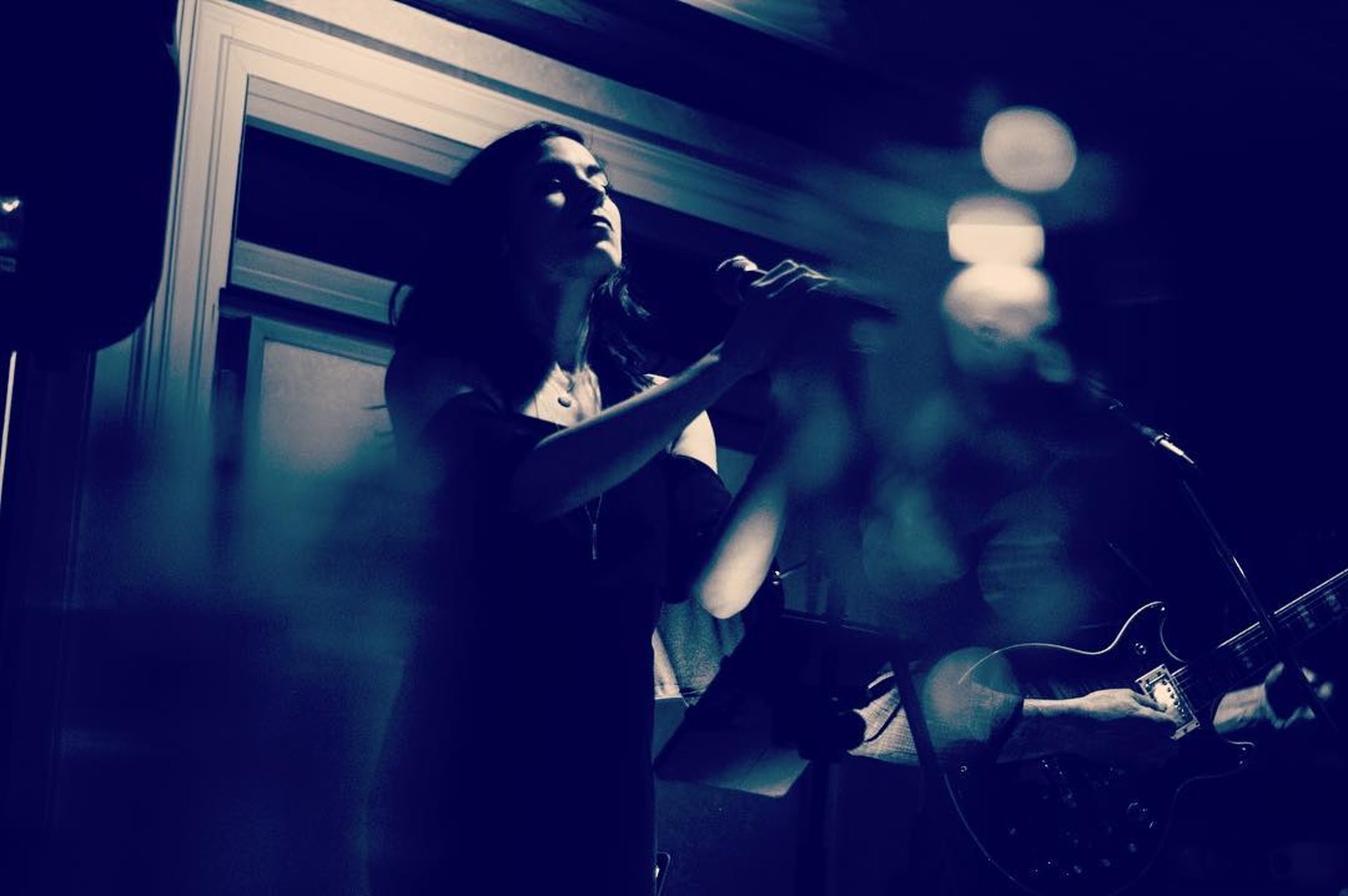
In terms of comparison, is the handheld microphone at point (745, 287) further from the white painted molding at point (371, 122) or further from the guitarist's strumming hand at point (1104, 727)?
the guitarist's strumming hand at point (1104, 727)

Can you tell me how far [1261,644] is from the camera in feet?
7.59

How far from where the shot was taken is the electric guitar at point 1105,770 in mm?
2145

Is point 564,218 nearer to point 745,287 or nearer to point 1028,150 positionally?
point 745,287

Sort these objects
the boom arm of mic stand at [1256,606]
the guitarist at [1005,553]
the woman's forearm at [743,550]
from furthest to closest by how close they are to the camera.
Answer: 1. the guitarist at [1005,553]
2. the boom arm of mic stand at [1256,606]
3. the woman's forearm at [743,550]

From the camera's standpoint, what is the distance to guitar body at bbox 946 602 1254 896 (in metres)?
2.14

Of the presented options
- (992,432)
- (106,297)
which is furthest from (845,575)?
(992,432)

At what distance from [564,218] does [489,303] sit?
0.14 meters

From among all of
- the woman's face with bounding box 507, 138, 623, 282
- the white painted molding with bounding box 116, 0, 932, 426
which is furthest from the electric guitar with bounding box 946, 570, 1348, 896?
the woman's face with bounding box 507, 138, 623, 282

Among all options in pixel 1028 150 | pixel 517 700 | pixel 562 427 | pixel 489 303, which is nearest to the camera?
pixel 517 700

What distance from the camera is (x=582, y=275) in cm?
138

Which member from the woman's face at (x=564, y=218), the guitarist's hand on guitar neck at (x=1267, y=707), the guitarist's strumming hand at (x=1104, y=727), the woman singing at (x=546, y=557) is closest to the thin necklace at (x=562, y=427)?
the woman singing at (x=546, y=557)

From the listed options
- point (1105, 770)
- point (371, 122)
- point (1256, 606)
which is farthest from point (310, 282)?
point (1105, 770)

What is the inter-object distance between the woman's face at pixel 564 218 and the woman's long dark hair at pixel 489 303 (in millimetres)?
23

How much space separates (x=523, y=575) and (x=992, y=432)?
175cm
